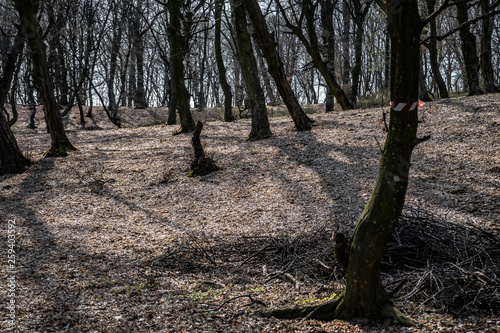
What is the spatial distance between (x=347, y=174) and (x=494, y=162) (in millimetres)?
2484

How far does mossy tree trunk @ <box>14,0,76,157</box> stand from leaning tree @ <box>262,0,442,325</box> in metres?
9.41

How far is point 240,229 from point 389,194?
10.2 ft

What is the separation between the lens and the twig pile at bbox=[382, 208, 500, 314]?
291cm

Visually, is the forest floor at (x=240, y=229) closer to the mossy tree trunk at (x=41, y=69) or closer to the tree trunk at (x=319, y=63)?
the mossy tree trunk at (x=41, y=69)

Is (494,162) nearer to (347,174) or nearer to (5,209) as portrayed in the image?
(347,174)

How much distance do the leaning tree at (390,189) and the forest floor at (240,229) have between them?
5.4 inches

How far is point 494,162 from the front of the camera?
21.6ft

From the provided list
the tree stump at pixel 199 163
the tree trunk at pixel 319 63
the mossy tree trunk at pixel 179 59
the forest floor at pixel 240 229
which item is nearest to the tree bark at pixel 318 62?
the tree trunk at pixel 319 63

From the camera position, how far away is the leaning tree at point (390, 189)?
240 cm

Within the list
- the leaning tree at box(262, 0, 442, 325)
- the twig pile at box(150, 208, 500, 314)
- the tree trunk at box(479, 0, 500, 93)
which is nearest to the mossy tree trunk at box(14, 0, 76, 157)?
the twig pile at box(150, 208, 500, 314)

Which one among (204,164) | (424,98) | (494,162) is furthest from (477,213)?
(424,98)

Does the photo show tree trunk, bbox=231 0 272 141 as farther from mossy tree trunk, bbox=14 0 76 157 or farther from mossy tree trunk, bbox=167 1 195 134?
mossy tree trunk, bbox=14 0 76 157

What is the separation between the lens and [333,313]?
2.94 m

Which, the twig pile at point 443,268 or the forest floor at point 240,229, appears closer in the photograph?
the twig pile at point 443,268
